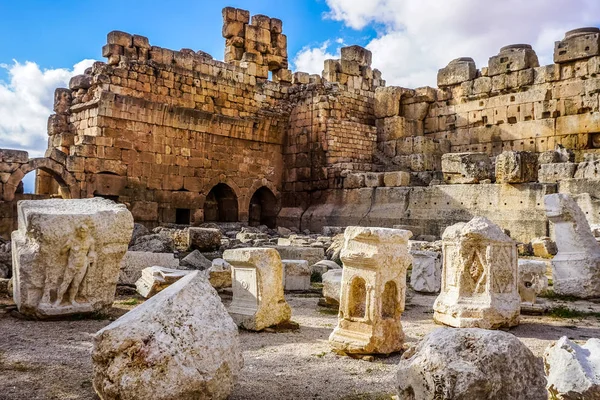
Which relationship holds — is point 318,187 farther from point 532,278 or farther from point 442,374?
point 442,374

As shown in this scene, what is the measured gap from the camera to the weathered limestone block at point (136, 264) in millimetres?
7734

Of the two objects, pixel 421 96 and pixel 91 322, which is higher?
pixel 421 96

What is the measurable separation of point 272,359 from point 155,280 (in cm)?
281

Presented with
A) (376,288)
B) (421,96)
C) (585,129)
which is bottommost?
(376,288)

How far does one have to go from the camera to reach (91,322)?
5.49 metres

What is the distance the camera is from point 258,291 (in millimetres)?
5668

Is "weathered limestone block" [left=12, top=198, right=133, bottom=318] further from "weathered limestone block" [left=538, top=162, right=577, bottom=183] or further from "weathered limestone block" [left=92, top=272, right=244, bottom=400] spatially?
"weathered limestone block" [left=538, top=162, right=577, bottom=183]

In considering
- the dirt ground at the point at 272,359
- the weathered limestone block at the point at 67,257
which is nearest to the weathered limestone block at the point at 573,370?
the dirt ground at the point at 272,359

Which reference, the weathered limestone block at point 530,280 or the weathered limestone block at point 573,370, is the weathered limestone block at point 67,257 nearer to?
the weathered limestone block at point 573,370

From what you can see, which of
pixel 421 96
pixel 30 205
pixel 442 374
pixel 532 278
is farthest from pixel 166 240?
pixel 421 96

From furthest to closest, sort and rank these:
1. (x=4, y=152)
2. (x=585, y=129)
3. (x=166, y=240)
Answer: (x=585, y=129) < (x=4, y=152) < (x=166, y=240)

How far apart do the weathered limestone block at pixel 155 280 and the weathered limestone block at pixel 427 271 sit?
3273mm

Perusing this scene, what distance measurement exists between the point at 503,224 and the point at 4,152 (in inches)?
419

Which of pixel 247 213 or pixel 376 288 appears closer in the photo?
pixel 376 288
